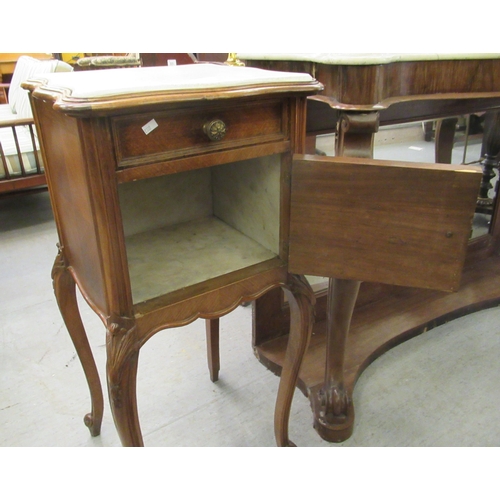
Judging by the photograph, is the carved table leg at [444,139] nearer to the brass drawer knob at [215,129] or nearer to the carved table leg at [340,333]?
the carved table leg at [340,333]

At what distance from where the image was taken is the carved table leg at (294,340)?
3.06 feet

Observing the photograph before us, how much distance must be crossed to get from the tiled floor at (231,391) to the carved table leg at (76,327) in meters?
0.06

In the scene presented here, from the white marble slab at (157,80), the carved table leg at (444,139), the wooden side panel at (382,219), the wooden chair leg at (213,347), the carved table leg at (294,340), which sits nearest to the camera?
the white marble slab at (157,80)

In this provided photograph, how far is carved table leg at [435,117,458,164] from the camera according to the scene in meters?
2.04

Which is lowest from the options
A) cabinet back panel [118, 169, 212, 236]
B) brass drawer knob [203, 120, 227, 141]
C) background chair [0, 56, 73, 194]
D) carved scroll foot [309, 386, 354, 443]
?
carved scroll foot [309, 386, 354, 443]

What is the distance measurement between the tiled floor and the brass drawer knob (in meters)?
0.79

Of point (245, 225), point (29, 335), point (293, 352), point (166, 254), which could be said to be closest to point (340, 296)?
point (293, 352)

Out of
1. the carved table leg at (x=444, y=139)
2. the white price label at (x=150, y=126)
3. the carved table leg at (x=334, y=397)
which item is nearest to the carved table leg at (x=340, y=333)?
the carved table leg at (x=334, y=397)

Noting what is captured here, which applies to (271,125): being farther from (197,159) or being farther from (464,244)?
(464,244)

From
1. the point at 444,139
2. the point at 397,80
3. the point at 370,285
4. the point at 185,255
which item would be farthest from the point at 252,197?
the point at 444,139

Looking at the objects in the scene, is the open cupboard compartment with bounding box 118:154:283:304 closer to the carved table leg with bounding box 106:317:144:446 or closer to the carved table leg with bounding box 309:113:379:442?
the carved table leg with bounding box 106:317:144:446

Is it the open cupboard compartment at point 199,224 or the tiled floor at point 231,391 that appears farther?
the tiled floor at point 231,391

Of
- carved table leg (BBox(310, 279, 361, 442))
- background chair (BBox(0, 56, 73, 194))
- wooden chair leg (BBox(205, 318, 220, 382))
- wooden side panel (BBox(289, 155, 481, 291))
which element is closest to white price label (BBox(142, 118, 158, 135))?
wooden side panel (BBox(289, 155, 481, 291))

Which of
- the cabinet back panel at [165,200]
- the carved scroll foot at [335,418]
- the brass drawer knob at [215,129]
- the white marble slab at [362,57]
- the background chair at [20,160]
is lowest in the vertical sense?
the carved scroll foot at [335,418]
